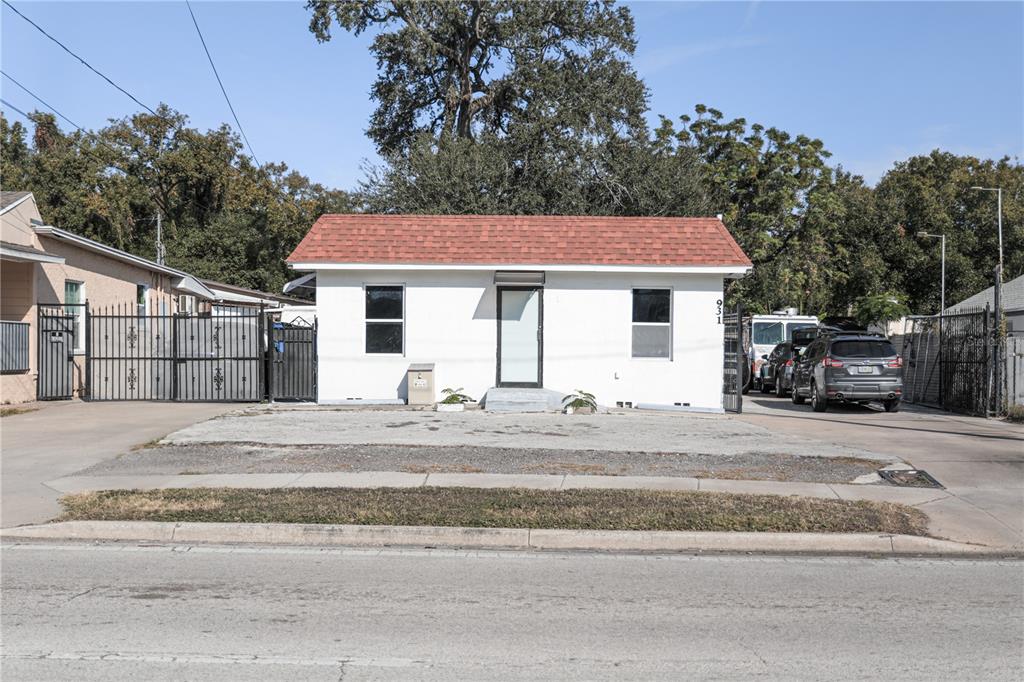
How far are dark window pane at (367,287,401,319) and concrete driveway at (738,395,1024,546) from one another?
764cm

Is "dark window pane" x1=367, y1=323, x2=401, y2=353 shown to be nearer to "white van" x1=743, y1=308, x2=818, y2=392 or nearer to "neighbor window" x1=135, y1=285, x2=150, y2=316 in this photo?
"neighbor window" x1=135, y1=285, x2=150, y2=316

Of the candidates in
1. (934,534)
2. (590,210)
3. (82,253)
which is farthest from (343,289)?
(590,210)

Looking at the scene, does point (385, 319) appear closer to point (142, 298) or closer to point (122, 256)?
point (122, 256)

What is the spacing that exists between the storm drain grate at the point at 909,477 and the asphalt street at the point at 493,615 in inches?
122

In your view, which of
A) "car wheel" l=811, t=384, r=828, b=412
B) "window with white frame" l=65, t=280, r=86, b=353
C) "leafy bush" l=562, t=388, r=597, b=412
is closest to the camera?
"leafy bush" l=562, t=388, r=597, b=412

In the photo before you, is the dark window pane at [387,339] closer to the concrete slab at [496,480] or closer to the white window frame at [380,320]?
the white window frame at [380,320]

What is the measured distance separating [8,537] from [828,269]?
→ 139 ft

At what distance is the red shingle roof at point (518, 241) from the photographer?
18.9m

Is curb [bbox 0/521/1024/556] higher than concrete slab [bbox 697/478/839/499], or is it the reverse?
concrete slab [bbox 697/478/839/499]

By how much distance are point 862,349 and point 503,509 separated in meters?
13.8

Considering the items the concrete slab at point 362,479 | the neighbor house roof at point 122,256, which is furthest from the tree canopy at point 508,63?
the concrete slab at point 362,479

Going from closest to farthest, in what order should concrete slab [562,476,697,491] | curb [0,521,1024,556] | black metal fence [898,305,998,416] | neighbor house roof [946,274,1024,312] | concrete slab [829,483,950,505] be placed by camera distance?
curb [0,521,1024,556], concrete slab [829,483,950,505], concrete slab [562,476,697,491], black metal fence [898,305,998,416], neighbor house roof [946,274,1024,312]

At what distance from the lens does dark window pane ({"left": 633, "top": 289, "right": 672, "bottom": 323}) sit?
63.8 ft

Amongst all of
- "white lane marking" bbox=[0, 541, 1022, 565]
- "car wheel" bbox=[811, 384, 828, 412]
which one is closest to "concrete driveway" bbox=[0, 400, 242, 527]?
"white lane marking" bbox=[0, 541, 1022, 565]
